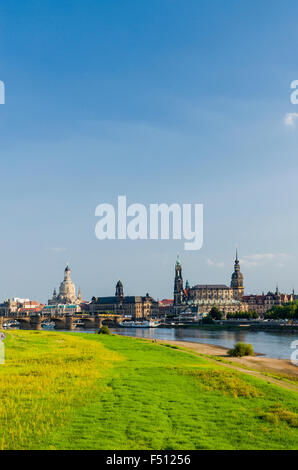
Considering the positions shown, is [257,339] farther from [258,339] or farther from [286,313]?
[286,313]

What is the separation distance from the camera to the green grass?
17.6 metres

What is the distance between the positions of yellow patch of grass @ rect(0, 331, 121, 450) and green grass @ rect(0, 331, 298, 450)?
0.16ft

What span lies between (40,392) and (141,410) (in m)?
7.15

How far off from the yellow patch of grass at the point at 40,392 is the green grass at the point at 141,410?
0.05 metres

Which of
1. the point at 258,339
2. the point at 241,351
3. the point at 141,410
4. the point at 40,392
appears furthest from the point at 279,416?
the point at 258,339

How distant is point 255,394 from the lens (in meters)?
27.1

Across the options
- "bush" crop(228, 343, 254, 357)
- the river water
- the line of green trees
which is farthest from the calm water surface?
the line of green trees

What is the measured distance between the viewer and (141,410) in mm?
22125

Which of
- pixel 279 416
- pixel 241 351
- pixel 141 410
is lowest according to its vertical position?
pixel 241 351

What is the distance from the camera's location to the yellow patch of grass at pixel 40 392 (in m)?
18.5
